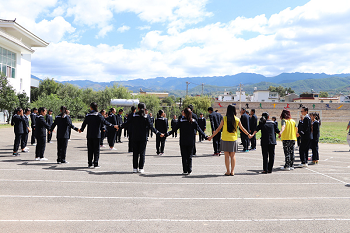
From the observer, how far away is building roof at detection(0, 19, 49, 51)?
42.6 m

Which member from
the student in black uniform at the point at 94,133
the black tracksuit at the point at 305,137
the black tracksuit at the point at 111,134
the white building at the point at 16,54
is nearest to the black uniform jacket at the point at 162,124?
the black tracksuit at the point at 111,134

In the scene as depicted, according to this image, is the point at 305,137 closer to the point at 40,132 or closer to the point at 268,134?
the point at 268,134

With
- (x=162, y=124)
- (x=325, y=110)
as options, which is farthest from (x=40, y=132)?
(x=325, y=110)

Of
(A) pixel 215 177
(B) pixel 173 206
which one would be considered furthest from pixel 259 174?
(B) pixel 173 206

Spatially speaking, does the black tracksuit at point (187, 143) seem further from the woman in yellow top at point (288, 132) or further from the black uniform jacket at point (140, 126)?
the woman in yellow top at point (288, 132)

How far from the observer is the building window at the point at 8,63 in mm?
39619

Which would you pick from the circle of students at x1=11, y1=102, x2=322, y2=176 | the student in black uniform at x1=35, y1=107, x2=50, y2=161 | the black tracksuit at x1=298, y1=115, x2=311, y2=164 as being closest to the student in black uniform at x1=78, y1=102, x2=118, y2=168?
the circle of students at x1=11, y1=102, x2=322, y2=176

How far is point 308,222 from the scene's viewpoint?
500 cm

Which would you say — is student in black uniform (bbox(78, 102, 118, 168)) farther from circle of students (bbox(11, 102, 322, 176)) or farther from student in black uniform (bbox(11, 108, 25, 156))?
student in black uniform (bbox(11, 108, 25, 156))

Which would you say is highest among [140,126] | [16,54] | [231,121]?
[16,54]

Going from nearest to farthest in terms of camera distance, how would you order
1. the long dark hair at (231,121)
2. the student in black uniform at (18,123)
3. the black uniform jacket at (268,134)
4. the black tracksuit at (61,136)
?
the long dark hair at (231,121) → the black uniform jacket at (268,134) → the black tracksuit at (61,136) → the student in black uniform at (18,123)

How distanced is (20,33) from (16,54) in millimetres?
4353

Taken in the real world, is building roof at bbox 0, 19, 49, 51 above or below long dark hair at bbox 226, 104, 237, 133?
above

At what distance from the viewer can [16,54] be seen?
143 ft
